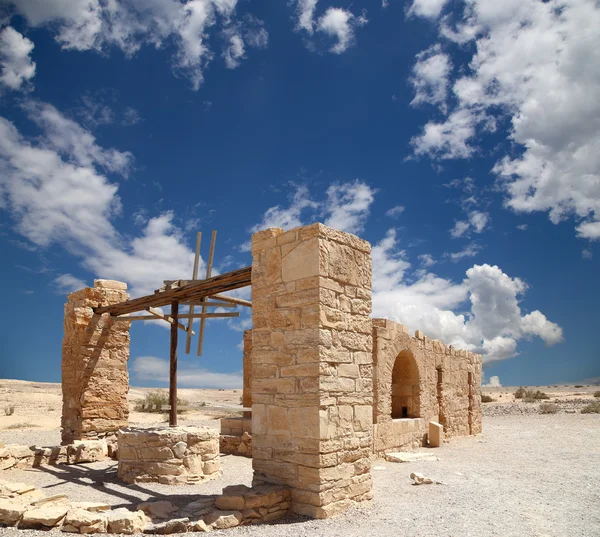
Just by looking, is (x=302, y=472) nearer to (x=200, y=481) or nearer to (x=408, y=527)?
(x=408, y=527)

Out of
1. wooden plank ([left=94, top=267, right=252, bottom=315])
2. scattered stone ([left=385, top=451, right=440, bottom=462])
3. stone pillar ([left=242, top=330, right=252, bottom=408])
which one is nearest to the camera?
wooden plank ([left=94, top=267, right=252, bottom=315])

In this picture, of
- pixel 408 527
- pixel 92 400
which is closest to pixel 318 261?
pixel 408 527

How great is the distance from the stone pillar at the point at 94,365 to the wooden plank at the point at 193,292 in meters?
0.36

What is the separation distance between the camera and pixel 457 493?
6.25 meters

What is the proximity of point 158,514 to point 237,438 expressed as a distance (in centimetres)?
632

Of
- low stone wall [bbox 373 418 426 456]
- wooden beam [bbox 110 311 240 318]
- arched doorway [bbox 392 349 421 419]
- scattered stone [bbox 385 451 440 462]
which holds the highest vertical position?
wooden beam [bbox 110 311 240 318]

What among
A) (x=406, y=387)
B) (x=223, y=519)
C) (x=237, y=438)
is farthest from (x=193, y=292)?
(x=406, y=387)

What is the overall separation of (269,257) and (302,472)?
8.01ft

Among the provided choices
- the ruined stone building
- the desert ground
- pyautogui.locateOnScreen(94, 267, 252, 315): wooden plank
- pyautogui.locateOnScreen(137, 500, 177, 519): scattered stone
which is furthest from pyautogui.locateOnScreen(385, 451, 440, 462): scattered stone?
pyautogui.locateOnScreen(137, 500, 177, 519): scattered stone

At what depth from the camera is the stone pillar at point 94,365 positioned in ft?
32.9

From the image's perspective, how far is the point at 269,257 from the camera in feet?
19.2

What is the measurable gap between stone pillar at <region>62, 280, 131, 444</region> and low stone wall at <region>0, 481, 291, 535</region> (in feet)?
15.8

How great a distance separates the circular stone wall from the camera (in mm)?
7656

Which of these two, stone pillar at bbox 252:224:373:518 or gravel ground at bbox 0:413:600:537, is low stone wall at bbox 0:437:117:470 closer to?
gravel ground at bbox 0:413:600:537
